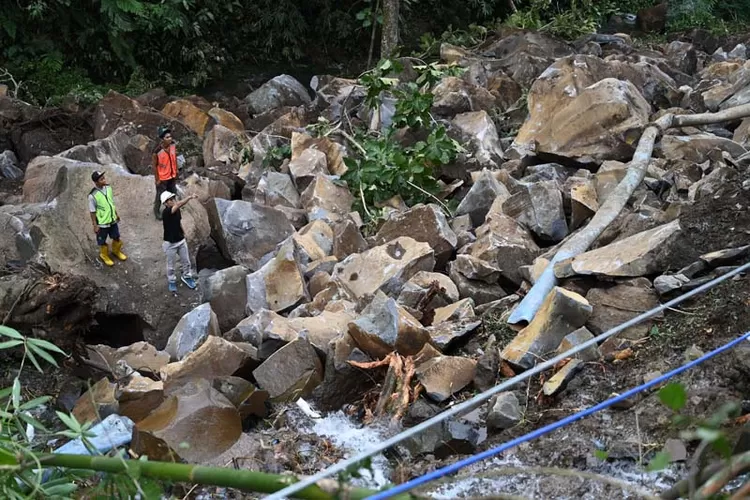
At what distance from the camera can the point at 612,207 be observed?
223 inches

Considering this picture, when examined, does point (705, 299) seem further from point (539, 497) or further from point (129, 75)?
point (129, 75)

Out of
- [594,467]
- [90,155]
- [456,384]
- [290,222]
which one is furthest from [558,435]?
[90,155]

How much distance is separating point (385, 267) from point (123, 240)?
2.50 m

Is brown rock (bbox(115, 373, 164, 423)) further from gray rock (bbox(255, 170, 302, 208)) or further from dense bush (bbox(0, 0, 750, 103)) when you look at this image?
dense bush (bbox(0, 0, 750, 103))

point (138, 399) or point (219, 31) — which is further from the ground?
point (138, 399)

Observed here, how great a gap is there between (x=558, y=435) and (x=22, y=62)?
12781 millimetres

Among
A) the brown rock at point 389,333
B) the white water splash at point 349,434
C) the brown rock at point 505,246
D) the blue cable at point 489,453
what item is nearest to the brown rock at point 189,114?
the brown rock at point 505,246

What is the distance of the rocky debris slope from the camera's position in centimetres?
423

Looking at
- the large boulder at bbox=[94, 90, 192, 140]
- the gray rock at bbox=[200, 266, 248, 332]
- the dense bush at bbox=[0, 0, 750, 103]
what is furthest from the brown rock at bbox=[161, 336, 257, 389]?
the dense bush at bbox=[0, 0, 750, 103]

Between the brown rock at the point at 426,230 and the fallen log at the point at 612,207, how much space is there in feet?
3.67

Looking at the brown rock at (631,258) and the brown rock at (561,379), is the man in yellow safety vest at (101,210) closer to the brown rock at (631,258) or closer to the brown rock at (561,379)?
the brown rock at (631,258)

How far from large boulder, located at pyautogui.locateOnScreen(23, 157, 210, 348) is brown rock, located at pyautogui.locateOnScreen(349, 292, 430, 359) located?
7.25 ft

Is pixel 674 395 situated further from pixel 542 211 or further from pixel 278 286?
pixel 542 211

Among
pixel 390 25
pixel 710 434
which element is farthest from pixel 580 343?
pixel 390 25
